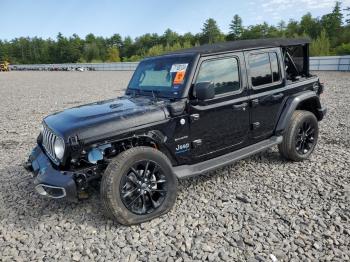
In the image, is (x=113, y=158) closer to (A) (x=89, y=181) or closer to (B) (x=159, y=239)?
(A) (x=89, y=181)

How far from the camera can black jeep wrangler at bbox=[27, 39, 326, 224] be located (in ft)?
10.9

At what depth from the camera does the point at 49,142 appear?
12.3ft

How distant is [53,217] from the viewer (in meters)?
3.75

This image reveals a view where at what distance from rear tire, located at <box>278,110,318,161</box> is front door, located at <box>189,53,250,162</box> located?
0.84m

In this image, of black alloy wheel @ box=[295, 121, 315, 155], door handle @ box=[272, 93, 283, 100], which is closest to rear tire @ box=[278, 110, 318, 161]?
black alloy wheel @ box=[295, 121, 315, 155]

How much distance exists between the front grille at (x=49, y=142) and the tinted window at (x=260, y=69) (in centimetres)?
275

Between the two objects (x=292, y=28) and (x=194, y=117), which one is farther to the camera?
(x=292, y=28)

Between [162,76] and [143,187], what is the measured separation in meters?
1.58

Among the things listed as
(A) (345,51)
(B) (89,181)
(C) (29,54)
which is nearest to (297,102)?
(B) (89,181)

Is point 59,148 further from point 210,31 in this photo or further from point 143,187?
point 210,31

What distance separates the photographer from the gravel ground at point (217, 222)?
120 inches

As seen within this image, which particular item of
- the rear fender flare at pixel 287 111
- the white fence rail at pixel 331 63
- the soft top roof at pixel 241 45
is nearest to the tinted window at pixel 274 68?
the soft top roof at pixel 241 45

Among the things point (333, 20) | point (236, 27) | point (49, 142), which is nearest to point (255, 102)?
point (49, 142)

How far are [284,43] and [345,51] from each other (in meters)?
32.3
